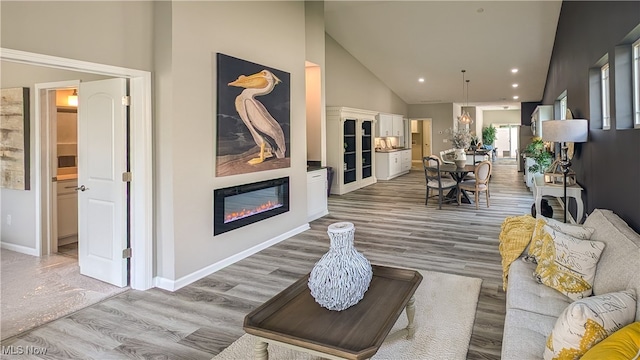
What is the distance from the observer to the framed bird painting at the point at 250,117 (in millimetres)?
3971

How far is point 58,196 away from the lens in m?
4.86

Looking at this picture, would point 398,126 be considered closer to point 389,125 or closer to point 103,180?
point 389,125

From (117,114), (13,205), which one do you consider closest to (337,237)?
(117,114)

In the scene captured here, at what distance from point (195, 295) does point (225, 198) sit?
1064 mm

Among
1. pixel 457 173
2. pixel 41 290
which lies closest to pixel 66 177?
pixel 41 290

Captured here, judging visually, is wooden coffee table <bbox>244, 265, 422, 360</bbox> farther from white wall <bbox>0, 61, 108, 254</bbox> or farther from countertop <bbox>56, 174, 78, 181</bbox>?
countertop <bbox>56, 174, 78, 181</bbox>

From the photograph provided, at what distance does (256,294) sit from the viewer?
343 cm

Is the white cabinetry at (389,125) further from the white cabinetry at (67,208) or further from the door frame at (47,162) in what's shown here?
the door frame at (47,162)

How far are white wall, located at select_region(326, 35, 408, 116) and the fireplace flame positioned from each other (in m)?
4.88

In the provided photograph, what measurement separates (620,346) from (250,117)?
3.75 metres

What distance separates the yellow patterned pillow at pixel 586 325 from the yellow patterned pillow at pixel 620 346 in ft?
0.19

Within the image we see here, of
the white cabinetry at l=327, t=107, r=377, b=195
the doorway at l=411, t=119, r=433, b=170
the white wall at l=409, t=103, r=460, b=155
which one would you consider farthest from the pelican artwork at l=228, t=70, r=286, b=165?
the doorway at l=411, t=119, r=433, b=170

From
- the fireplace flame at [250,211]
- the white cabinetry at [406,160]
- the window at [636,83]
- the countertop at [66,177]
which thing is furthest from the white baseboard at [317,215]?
the white cabinetry at [406,160]

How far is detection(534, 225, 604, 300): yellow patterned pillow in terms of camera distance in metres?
2.28
